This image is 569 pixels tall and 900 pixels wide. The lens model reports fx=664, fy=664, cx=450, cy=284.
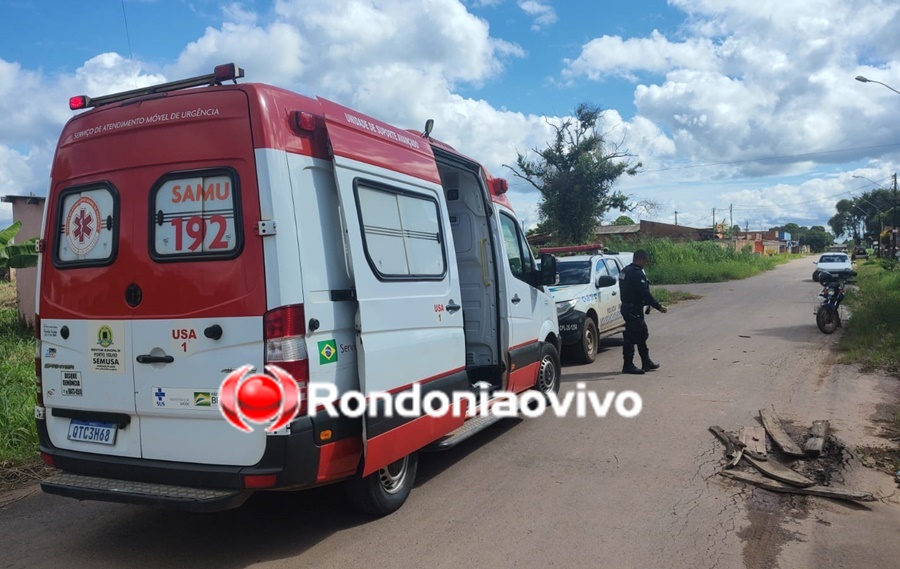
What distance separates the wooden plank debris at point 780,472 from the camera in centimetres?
503

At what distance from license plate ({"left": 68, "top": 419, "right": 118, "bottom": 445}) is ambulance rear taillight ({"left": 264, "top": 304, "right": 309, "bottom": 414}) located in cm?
123

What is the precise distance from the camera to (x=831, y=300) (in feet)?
43.9

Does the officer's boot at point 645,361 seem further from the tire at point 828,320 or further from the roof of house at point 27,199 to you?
the roof of house at point 27,199

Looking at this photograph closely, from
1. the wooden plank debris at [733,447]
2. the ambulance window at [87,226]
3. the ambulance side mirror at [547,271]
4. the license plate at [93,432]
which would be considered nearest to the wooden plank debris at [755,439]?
the wooden plank debris at [733,447]

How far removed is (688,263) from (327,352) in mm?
37658

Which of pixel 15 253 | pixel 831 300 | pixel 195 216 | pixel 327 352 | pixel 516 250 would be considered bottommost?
pixel 831 300

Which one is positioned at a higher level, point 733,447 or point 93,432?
point 93,432

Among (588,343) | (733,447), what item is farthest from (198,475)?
(588,343)

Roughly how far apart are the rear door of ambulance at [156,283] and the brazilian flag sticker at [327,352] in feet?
1.21

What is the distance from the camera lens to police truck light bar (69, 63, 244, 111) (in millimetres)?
3955

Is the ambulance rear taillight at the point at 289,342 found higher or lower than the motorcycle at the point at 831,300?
higher

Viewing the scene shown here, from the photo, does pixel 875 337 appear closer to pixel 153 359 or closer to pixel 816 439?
pixel 816 439

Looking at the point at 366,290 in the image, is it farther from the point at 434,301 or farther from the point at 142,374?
the point at 142,374

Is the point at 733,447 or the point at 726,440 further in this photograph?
the point at 726,440
